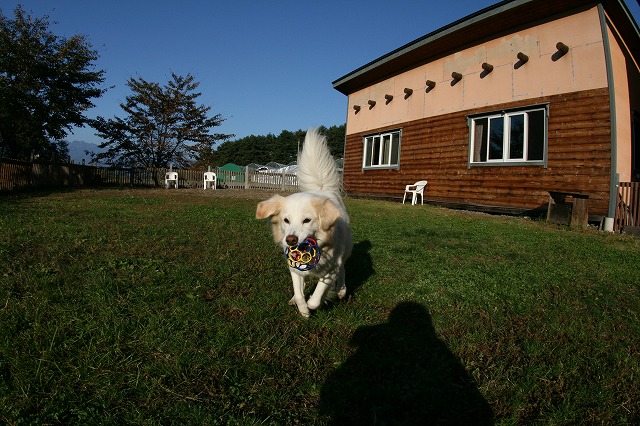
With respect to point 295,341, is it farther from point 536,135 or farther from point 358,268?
point 536,135

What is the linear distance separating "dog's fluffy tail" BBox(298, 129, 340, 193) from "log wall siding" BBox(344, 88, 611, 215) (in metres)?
7.48

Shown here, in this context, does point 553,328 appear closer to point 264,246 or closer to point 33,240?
point 264,246

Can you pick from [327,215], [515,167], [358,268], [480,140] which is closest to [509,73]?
[480,140]

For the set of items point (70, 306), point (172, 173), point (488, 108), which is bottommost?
point (70, 306)

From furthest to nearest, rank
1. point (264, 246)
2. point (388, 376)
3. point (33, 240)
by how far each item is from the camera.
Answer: point (264, 246) < point (33, 240) < point (388, 376)

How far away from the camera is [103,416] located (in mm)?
1609

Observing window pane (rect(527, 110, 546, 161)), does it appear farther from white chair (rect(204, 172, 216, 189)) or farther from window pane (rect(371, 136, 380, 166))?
white chair (rect(204, 172, 216, 189))

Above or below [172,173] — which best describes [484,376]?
below

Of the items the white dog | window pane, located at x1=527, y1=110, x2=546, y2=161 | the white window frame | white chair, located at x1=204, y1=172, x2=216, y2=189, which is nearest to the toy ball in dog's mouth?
the white dog

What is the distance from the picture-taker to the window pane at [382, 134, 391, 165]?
15422 mm

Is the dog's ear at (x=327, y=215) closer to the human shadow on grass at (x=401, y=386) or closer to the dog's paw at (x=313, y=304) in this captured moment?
the dog's paw at (x=313, y=304)

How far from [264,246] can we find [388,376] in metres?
3.22

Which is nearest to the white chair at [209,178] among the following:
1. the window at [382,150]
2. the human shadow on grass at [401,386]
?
the window at [382,150]

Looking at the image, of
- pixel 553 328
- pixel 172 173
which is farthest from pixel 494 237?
pixel 172 173
